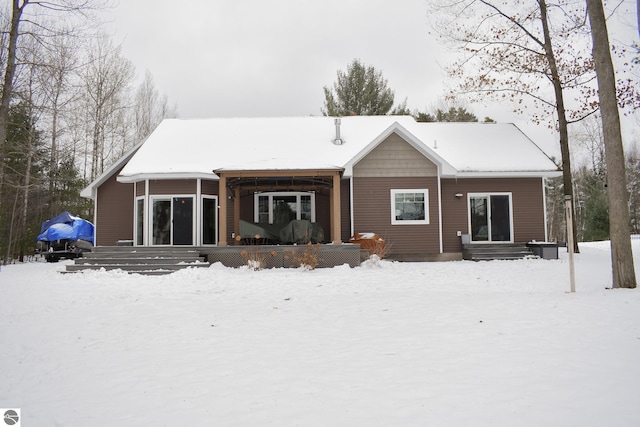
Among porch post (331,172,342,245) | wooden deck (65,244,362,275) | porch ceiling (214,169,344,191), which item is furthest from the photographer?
porch post (331,172,342,245)

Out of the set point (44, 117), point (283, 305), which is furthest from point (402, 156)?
point (44, 117)

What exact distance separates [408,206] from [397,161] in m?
1.56

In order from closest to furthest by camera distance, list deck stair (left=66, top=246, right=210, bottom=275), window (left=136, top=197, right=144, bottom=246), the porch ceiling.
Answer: deck stair (left=66, top=246, right=210, bottom=275), the porch ceiling, window (left=136, top=197, right=144, bottom=246)

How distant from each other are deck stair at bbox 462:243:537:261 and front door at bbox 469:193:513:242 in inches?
14.7

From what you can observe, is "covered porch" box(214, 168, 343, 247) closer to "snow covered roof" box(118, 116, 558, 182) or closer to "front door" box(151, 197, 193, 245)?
"snow covered roof" box(118, 116, 558, 182)

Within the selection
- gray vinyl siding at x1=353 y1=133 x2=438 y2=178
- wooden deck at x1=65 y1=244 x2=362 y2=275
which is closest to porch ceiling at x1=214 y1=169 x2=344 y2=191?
gray vinyl siding at x1=353 y1=133 x2=438 y2=178

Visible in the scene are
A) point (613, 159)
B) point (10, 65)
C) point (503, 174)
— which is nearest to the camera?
point (613, 159)

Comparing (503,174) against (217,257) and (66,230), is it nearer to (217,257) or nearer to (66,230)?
(217,257)

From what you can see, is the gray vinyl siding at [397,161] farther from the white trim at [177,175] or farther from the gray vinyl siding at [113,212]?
the gray vinyl siding at [113,212]

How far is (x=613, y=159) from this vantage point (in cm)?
788

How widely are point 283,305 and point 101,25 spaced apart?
502 inches

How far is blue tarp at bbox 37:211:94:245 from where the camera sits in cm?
1805

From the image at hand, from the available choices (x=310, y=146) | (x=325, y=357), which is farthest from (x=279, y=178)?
(x=325, y=357)

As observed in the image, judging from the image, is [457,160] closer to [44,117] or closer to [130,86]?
[44,117]
